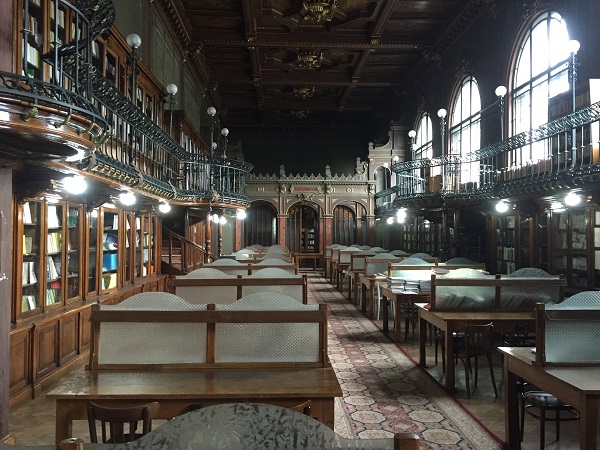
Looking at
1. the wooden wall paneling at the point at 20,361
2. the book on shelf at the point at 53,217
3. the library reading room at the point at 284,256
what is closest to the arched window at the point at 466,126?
the library reading room at the point at 284,256

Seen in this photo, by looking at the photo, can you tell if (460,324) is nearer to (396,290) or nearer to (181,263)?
(396,290)

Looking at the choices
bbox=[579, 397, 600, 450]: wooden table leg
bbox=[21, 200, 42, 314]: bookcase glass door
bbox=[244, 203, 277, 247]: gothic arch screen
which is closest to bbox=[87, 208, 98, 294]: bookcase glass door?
bbox=[21, 200, 42, 314]: bookcase glass door

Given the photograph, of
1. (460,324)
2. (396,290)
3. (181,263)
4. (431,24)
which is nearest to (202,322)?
(460,324)

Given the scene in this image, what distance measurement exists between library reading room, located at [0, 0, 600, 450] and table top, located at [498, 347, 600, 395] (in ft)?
0.08

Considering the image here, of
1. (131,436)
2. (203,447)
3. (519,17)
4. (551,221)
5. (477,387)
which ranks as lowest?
(477,387)

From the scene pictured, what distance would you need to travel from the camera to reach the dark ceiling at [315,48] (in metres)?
Answer: 13.6

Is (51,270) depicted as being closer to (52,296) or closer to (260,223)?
(52,296)

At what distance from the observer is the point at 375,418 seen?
463 centimetres

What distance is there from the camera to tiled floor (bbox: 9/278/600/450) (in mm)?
4098

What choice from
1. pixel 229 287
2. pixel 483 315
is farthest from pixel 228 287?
pixel 483 315

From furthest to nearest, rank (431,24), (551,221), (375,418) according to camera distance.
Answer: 1. (431,24)
2. (551,221)
3. (375,418)

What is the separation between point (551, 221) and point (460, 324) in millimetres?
4557

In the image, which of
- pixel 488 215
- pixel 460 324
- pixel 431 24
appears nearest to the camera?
pixel 460 324

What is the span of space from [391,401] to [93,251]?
4.71 metres
